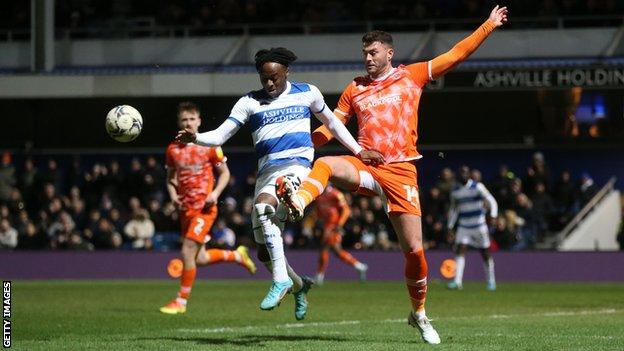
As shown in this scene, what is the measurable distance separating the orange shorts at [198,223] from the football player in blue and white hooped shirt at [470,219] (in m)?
8.59

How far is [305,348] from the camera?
9969mm

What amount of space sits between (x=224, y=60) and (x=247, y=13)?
1.51 meters

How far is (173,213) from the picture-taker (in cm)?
2945

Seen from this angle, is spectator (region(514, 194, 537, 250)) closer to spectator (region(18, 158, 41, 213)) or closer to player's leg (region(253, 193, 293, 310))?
spectator (region(18, 158, 41, 213))

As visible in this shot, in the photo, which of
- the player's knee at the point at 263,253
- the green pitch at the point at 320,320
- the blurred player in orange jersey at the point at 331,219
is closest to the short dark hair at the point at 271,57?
the player's knee at the point at 263,253

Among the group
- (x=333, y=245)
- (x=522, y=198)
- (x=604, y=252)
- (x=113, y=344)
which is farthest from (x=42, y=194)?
(x=113, y=344)

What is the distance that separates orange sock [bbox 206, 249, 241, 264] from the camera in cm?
1653

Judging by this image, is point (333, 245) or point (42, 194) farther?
point (42, 194)

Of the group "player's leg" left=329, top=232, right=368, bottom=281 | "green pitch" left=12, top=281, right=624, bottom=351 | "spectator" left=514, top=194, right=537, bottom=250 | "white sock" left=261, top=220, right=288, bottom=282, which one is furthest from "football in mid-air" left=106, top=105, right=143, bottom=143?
"spectator" left=514, top=194, right=537, bottom=250

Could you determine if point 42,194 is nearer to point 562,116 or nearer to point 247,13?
point 247,13

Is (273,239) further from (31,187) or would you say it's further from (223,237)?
(31,187)

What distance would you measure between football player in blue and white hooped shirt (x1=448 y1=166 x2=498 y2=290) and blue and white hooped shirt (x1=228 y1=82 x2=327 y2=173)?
12.2 metres

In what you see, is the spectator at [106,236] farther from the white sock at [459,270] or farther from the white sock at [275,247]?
the white sock at [275,247]

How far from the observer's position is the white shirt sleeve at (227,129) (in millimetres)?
10508
